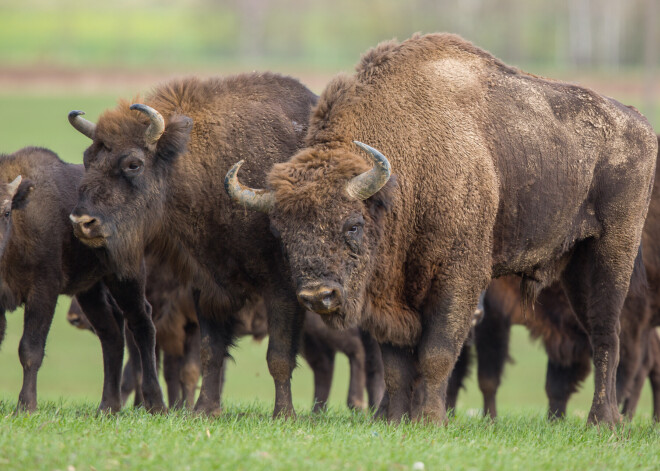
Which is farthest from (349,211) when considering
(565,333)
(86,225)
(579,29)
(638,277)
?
(579,29)

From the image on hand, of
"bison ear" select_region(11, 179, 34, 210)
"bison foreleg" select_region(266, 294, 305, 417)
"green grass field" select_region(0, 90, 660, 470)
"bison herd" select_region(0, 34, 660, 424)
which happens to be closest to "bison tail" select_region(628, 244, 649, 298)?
"bison herd" select_region(0, 34, 660, 424)

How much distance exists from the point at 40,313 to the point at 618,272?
5.43 meters

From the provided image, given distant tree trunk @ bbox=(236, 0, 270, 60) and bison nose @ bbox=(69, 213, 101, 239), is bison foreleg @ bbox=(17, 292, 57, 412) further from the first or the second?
distant tree trunk @ bbox=(236, 0, 270, 60)

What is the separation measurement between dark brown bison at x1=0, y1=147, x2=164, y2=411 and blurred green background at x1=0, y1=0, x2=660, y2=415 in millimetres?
17336

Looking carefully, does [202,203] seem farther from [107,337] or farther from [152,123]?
[107,337]

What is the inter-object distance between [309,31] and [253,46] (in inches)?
498

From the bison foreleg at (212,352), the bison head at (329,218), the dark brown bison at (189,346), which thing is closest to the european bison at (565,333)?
the dark brown bison at (189,346)

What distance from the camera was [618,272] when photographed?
8.80m

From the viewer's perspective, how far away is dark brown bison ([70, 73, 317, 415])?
7.87 m

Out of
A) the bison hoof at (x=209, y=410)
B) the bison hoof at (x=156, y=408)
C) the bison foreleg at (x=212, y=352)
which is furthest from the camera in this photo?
the bison hoof at (x=156, y=408)

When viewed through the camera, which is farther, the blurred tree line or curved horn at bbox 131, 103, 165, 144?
the blurred tree line

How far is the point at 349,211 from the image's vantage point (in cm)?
715

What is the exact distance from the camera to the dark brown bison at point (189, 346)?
10.8 m

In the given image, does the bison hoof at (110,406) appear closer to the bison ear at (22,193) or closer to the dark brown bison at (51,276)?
the dark brown bison at (51,276)
